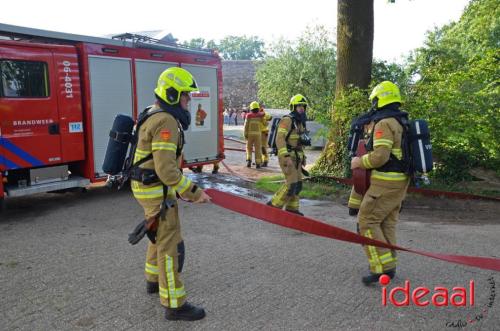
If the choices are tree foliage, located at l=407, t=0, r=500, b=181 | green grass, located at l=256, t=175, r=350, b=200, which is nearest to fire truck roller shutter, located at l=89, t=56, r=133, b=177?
green grass, located at l=256, t=175, r=350, b=200

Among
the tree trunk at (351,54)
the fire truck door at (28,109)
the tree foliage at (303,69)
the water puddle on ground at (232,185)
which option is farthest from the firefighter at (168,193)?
the tree foliage at (303,69)

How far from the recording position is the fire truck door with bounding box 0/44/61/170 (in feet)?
20.9

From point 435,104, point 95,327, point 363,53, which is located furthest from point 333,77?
point 95,327

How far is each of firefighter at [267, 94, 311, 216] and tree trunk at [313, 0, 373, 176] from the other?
2.94 m

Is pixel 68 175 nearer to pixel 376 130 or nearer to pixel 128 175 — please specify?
pixel 128 175

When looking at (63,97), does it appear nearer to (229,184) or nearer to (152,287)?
(229,184)

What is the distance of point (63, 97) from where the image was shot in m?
7.04

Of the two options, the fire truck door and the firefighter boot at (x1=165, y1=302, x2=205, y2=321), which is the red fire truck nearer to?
the fire truck door

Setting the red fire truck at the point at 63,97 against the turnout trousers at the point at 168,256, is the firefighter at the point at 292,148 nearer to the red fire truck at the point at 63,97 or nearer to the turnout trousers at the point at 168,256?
the turnout trousers at the point at 168,256

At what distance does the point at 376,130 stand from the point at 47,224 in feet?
15.7

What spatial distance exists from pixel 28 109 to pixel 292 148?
13.2 ft

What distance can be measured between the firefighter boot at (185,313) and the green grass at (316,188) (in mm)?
5220

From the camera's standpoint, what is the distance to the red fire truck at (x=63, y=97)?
6.46 m

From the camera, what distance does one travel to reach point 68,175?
7.40 metres
